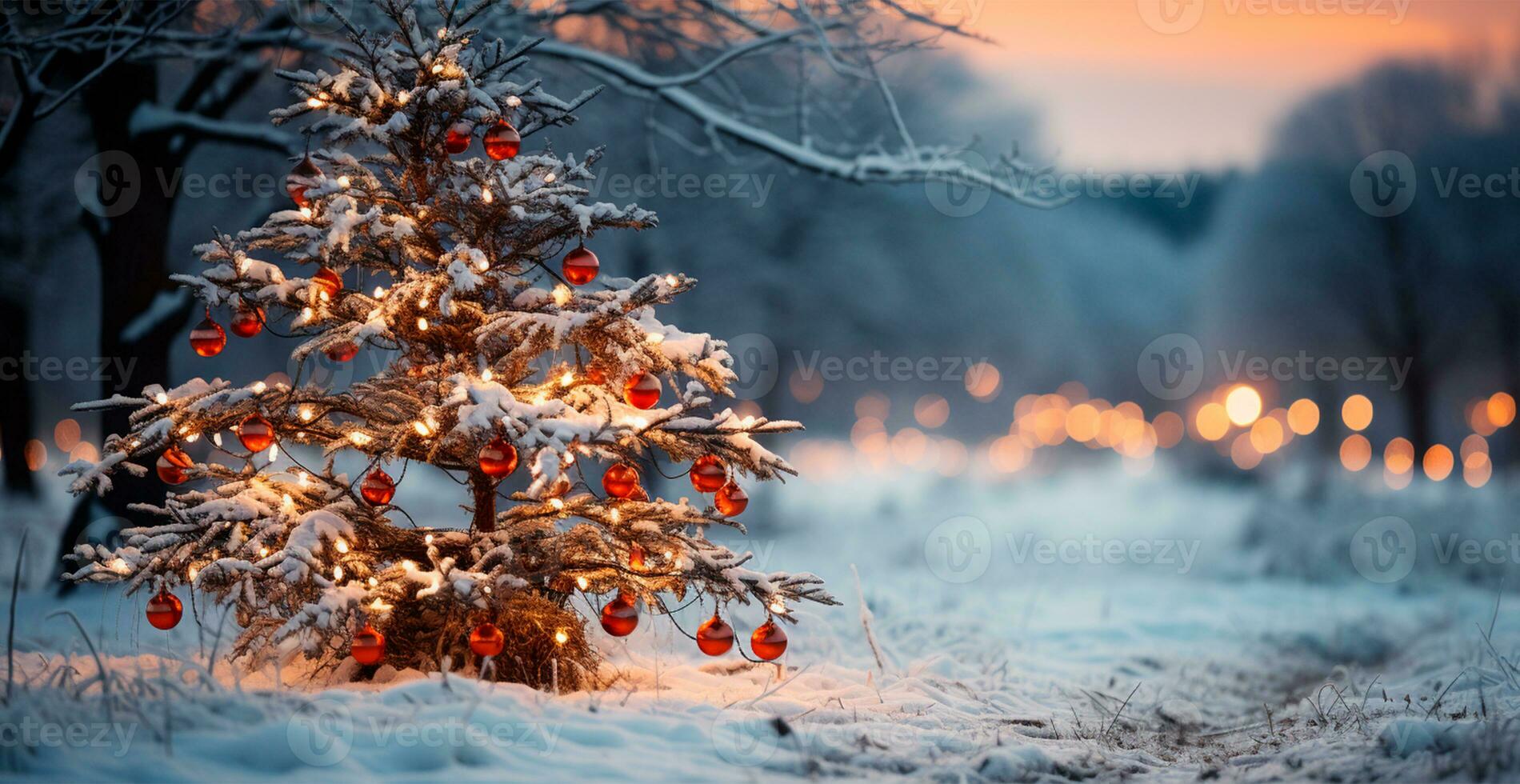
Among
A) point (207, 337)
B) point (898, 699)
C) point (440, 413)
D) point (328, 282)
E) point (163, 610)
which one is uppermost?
point (328, 282)

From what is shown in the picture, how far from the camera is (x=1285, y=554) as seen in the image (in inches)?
478

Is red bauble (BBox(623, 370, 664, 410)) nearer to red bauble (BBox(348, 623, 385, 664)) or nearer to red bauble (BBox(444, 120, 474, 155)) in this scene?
red bauble (BBox(444, 120, 474, 155))

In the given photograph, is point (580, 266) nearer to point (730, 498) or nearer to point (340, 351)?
point (340, 351)

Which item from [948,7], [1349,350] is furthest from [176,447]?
[1349,350]

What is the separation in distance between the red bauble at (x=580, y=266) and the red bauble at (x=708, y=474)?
3.43ft

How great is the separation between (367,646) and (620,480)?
1.28m

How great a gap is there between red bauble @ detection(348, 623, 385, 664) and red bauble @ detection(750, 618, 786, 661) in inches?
66.3

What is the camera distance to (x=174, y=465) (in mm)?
4586

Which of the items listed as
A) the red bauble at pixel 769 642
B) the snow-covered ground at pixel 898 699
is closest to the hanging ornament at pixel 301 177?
the snow-covered ground at pixel 898 699

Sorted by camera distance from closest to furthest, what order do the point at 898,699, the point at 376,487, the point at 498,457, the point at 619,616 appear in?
the point at 498,457 < the point at 376,487 < the point at 619,616 < the point at 898,699

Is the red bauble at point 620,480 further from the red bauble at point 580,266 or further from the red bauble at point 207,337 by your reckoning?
the red bauble at point 207,337

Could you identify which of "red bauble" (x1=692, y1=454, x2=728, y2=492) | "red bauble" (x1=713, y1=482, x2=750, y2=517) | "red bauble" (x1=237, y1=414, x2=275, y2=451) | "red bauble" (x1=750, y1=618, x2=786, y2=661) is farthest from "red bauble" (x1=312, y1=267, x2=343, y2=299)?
"red bauble" (x1=750, y1=618, x2=786, y2=661)

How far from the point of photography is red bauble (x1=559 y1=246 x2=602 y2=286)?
466 centimetres

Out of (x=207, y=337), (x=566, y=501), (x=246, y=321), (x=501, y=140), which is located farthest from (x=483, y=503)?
(x=501, y=140)
